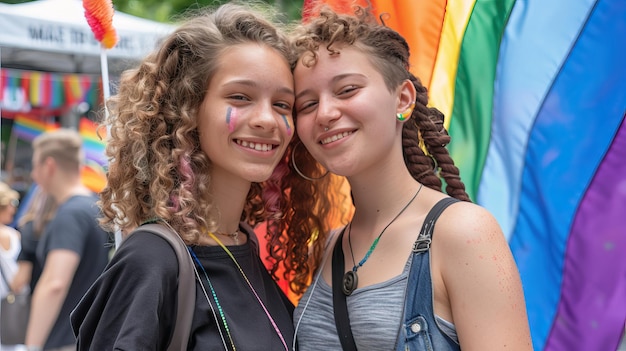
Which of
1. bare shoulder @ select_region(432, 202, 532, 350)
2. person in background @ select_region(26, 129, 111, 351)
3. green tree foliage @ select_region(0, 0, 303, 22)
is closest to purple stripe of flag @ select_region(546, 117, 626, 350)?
bare shoulder @ select_region(432, 202, 532, 350)

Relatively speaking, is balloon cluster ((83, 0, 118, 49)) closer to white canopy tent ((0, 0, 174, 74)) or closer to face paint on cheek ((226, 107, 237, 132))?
face paint on cheek ((226, 107, 237, 132))

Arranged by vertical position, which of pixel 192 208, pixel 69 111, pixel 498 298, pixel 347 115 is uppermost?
pixel 347 115

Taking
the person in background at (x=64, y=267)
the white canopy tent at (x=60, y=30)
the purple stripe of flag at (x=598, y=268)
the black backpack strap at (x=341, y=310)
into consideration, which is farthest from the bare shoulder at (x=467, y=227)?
the white canopy tent at (x=60, y=30)

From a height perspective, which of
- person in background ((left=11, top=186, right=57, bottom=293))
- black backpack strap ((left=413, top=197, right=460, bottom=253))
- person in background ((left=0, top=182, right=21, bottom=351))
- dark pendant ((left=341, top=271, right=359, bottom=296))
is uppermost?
black backpack strap ((left=413, top=197, right=460, bottom=253))

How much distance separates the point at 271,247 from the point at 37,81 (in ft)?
24.3

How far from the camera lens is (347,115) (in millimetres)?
2410

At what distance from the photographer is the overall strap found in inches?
81.1

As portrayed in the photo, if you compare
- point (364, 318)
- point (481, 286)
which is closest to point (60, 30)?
point (364, 318)

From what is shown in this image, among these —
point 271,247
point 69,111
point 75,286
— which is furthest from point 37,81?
point 271,247

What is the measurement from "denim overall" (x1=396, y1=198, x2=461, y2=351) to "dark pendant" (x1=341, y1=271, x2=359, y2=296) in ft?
0.77

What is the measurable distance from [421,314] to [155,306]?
789 mm

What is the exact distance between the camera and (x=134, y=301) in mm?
2002

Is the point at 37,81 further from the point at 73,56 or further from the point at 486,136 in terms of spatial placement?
the point at 486,136

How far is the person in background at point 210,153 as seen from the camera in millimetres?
2270
